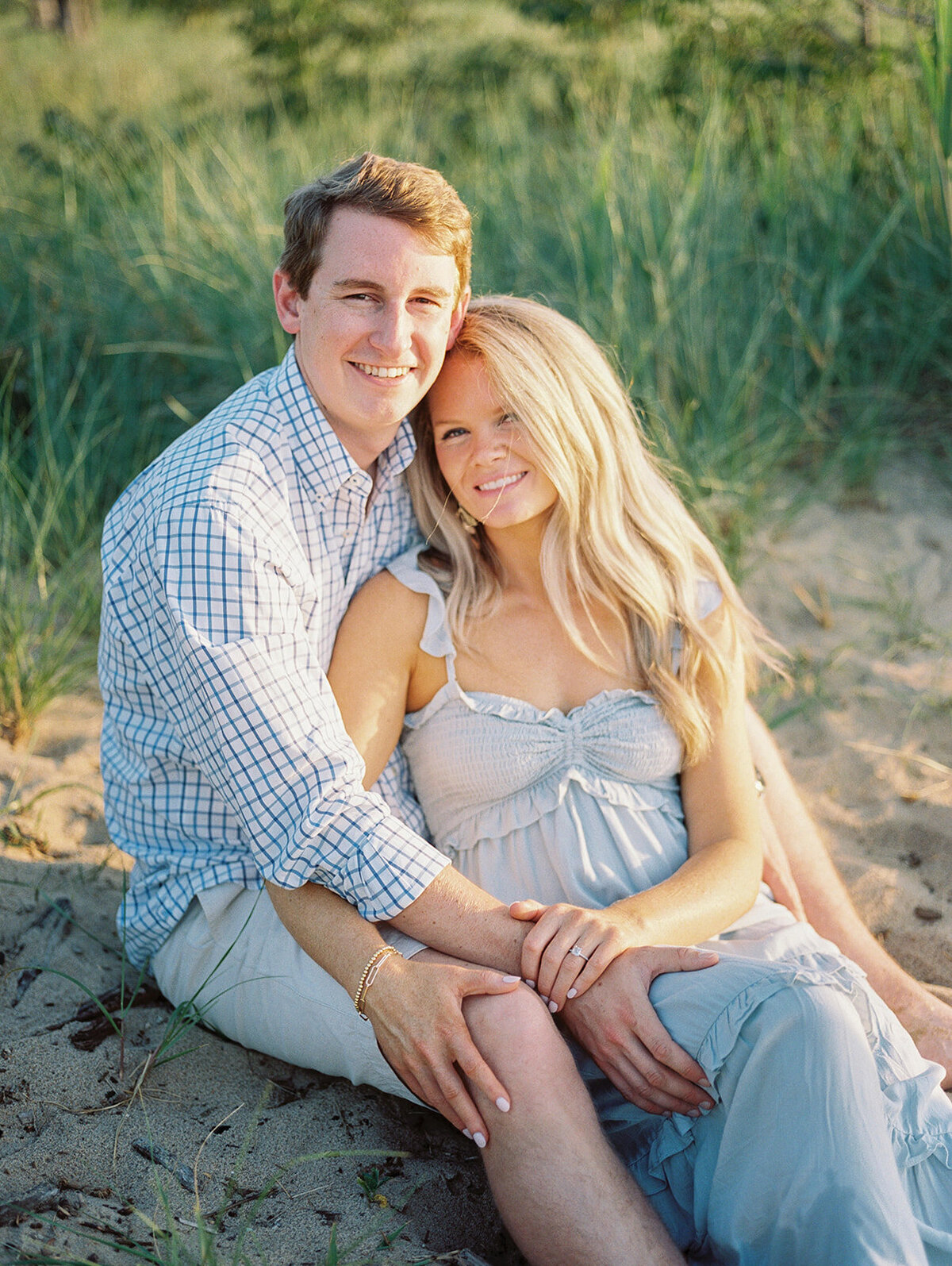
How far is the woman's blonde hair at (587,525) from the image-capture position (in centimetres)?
233

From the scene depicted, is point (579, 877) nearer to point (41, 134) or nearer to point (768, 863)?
point (768, 863)

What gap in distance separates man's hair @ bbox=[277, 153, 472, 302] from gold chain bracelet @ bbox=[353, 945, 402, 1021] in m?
1.36

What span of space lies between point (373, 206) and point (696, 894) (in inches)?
60.1

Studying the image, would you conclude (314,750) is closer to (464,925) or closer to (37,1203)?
(464,925)

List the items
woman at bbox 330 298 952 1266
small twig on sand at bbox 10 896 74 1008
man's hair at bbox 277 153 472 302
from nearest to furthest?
woman at bbox 330 298 952 1266 → man's hair at bbox 277 153 472 302 → small twig on sand at bbox 10 896 74 1008

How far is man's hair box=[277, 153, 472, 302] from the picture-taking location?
217 centimetres

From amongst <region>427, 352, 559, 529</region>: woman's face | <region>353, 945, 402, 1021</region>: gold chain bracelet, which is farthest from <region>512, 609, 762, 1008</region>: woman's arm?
<region>427, 352, 559, 529</region>: woman's face

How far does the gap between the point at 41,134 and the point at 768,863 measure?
5703 mm

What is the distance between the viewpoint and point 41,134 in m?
5.99

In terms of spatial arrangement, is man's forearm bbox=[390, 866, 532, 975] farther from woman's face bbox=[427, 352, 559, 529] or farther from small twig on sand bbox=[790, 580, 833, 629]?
small twig on sand bbox=[790, 580, 833, 629]

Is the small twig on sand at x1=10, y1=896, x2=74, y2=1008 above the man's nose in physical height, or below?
below

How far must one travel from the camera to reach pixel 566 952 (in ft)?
6.32

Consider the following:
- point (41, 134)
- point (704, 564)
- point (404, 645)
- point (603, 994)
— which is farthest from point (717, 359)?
point (41, 134)

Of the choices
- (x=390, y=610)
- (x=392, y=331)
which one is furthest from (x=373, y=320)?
(x=390, y=610)
